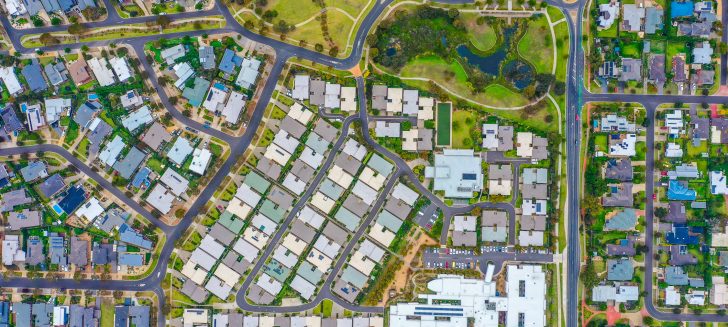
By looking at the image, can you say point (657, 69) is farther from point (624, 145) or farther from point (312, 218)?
point (312, 218)

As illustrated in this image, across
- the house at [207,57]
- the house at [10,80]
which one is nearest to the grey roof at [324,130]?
the house at [207,57]

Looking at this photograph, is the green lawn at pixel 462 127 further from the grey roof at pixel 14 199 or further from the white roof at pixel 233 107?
the grey roof at pixel 14 199

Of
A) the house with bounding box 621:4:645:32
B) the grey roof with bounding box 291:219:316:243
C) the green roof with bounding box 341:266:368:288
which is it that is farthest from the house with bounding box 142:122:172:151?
the house with bounding box 621:4:645:32

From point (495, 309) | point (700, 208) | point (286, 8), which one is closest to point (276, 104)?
point (286, 8)

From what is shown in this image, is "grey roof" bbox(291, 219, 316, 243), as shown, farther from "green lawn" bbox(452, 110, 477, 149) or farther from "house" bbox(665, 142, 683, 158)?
"house" bbox(665, 142, 683, 158)

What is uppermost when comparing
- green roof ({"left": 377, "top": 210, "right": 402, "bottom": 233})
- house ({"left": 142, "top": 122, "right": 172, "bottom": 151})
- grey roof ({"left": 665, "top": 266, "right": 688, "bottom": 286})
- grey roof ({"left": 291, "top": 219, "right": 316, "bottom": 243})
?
house ({"left": 142, "top": 122, "right": 172, "bottom": 151})

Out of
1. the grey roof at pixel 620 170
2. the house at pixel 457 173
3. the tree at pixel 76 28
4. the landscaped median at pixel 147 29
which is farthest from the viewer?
the landscaped median at pixel 147 29

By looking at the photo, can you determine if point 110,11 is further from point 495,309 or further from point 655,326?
point 655,326

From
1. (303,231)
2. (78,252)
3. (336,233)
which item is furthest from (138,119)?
(336,233)
